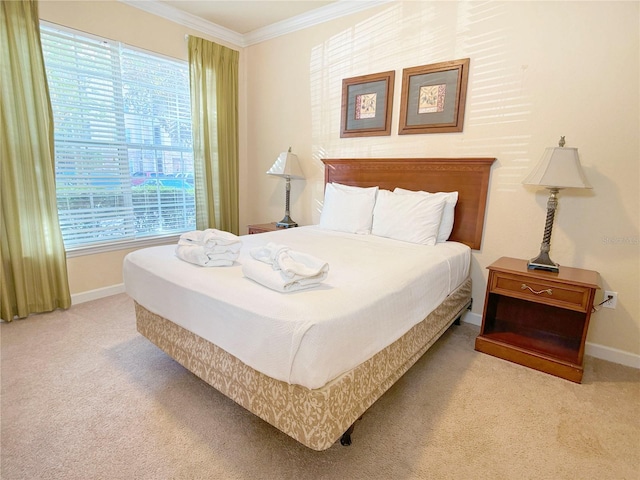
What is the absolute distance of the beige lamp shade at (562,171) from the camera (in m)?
1.99

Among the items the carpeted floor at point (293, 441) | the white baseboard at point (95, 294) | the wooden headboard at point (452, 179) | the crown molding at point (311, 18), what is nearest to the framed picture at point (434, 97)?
the wooden headboard at point (452, 179)

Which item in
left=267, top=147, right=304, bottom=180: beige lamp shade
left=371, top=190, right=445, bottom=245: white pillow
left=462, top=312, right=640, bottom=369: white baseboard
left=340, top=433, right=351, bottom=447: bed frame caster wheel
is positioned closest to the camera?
left=340, top=433, right=351, bottom=447: bed frame caster wheel

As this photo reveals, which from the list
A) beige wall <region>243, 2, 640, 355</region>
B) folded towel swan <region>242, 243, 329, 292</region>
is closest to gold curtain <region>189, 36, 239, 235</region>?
beige wall <region>243, 2, 640, 355</region>

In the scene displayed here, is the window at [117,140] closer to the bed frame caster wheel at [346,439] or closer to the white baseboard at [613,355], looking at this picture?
the bed frame caster wheel at [346,439]

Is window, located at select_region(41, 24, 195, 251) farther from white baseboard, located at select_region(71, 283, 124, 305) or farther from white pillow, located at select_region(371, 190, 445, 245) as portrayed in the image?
white pillow, located at select_region(371, 190, 445, 245)

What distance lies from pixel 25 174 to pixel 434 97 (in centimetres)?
328

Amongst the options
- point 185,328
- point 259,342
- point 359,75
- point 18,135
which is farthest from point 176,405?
point 359,75

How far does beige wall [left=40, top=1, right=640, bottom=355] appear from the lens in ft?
6.95

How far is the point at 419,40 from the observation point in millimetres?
2787

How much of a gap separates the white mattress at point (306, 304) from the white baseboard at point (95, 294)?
1.40m

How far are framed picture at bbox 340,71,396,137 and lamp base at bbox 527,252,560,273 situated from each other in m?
1.61

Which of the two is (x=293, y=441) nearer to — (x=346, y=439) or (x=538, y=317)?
(x=346, y=439)


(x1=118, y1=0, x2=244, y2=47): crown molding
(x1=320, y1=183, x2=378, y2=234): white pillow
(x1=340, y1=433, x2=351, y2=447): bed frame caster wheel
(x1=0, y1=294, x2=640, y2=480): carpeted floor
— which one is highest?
(x1=118, y1=0, x2=244, y2=47): crown molding

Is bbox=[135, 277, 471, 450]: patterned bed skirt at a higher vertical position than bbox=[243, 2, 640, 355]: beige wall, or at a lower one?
lower
